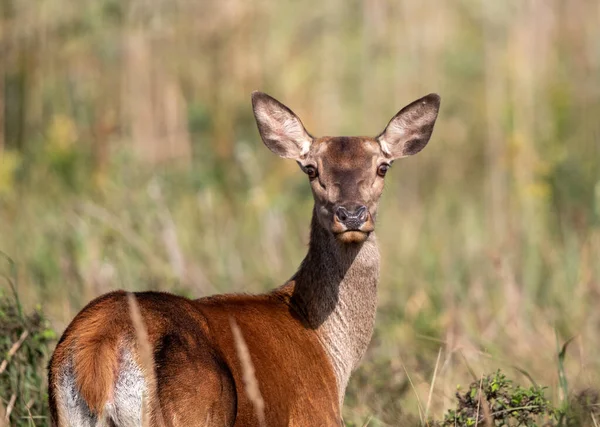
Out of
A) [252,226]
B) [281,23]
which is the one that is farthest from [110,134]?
[281,23]

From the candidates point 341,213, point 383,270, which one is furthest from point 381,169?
point 383,270

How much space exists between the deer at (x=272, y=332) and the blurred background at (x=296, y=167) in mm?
946

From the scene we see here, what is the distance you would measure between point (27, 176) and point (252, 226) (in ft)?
7.12

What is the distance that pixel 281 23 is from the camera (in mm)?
11453

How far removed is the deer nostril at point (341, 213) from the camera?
4.93m

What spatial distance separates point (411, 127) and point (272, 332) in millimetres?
1458

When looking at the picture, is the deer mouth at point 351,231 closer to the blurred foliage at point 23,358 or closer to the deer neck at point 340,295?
the deer neck at point 340,295

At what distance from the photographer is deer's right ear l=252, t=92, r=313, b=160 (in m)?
5.67

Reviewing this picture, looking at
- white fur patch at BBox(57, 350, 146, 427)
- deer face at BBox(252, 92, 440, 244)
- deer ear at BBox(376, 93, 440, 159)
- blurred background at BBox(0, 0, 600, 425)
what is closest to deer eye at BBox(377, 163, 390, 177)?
deer face at BBox(252, 92, 440, 244)

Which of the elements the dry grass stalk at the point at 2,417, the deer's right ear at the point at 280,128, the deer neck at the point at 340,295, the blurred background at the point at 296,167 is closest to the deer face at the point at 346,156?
the deer's right ear at the point at 280,128

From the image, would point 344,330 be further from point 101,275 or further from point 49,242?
point 49,242

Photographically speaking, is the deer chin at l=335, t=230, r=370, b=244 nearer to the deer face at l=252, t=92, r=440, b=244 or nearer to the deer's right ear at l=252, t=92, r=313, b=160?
the deer face at l=252, t=92, r=440, b=244

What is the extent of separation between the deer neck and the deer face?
178 mm

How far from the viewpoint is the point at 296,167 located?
10.6 metres
